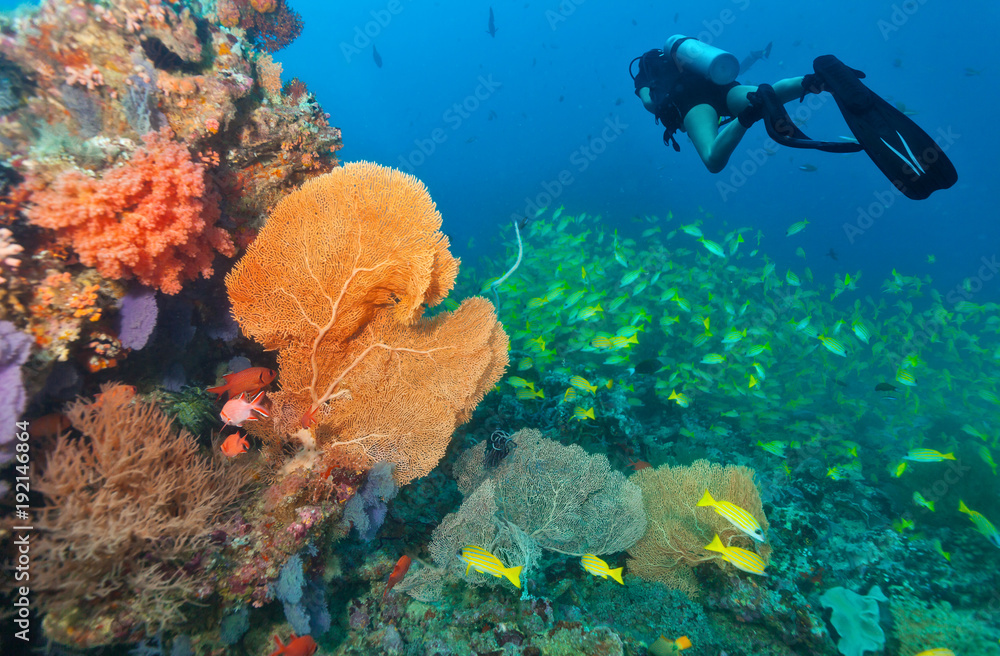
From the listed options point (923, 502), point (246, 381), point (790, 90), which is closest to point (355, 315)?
point (246, 381)

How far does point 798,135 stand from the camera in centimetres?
312

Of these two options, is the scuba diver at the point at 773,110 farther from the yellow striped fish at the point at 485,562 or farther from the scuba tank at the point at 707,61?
the yellow striped fish at the point at 485,562

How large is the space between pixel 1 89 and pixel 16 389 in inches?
107

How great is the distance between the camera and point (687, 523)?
4.62m

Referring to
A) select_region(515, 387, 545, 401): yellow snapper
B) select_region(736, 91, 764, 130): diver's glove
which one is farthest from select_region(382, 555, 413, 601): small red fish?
select_region(736, 91, 764, 130): diver's glove

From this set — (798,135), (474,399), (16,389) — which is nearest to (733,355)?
(798,135)

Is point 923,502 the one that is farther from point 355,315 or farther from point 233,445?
point 233,445

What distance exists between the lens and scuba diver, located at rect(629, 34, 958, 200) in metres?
2.73

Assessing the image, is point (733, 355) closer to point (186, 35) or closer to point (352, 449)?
point (352, 449)

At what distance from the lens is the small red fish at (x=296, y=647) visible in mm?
2561

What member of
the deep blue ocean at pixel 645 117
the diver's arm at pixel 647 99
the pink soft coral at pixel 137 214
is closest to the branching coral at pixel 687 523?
the diver's arm at pixel 647 99

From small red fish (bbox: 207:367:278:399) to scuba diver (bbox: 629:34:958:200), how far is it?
15.5ft

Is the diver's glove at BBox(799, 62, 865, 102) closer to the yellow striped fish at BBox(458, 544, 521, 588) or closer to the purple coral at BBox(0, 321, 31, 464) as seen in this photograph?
the yellow striped fish at BBox(458, 544, 521, 588)

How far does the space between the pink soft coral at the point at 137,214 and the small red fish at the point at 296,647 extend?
8.77 ft
